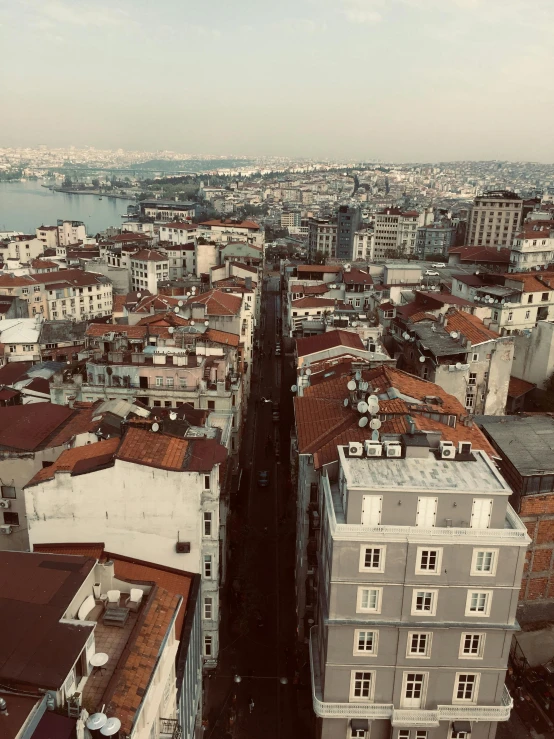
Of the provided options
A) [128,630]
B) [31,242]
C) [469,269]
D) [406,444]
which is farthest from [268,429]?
[31,242]

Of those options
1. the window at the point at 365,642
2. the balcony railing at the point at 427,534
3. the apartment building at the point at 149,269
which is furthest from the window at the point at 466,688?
the apartment building at the point at 149,269

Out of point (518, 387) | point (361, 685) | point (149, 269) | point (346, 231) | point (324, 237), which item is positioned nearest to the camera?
point (361, 685)

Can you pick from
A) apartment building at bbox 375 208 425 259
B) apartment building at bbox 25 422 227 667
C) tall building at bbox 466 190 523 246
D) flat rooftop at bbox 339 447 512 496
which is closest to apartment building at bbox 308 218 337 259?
apartment building at bbox 375 208 425 259

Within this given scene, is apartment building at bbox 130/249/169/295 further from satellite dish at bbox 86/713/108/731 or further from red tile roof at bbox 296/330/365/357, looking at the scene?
satellite dish at bbox 86/713/108/731

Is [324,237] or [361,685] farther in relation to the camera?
[324,237]

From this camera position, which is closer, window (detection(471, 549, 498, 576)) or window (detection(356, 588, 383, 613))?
window (detection(471, 549, 498, 576))

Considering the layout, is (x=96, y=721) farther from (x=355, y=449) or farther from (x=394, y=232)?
(x=394, y=232)

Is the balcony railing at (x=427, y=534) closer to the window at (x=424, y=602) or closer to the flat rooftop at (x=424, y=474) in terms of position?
the flat rooftop at (x=424, y=474)

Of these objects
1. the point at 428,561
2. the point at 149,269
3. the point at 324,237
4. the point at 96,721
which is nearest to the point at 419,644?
the point at 428,561
